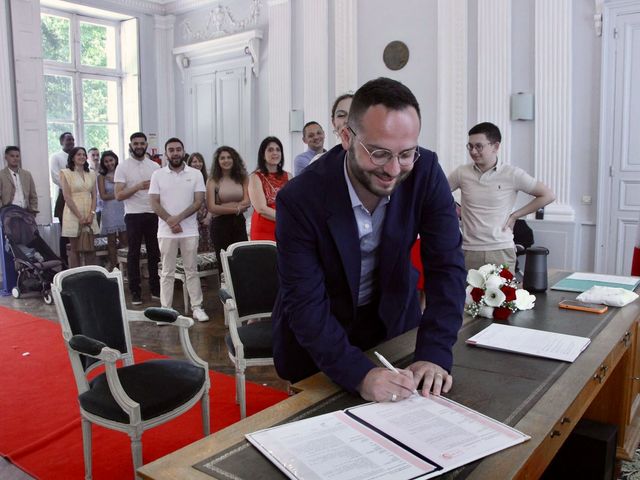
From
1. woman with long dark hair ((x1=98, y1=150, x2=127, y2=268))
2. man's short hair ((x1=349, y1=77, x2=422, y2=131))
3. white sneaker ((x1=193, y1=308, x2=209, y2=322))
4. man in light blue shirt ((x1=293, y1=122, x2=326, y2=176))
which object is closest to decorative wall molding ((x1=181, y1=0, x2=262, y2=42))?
woman with long dark hair ((x1=98, y1=150, x2=127, y2=268))

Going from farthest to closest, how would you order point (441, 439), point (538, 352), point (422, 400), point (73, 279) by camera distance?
1. point (73, 279)
2. point (538, 352)
3. point (422, 400)
4. point (441, 439)

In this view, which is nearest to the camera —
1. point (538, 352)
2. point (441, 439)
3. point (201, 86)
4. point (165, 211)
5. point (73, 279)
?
point (441, 439)

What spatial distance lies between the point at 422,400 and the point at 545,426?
29 cm

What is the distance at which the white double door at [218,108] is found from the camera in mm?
8922

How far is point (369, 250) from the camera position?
1753 mm

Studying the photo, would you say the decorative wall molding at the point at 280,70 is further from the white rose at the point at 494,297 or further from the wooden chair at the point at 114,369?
the white rose at the point at 494,297

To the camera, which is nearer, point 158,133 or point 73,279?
point 73,279

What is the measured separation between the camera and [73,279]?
107 inches

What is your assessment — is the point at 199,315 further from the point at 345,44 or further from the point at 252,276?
the point at 345,44

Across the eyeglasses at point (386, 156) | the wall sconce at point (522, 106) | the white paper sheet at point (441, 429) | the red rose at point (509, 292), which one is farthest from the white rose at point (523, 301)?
the wall sconce at point (522, 106)

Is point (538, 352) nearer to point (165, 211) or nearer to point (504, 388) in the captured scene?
point (504, 388)

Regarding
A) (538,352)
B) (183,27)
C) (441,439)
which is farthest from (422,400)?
(183,27)

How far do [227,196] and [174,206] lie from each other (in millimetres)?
501

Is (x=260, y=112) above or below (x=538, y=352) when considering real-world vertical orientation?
above
